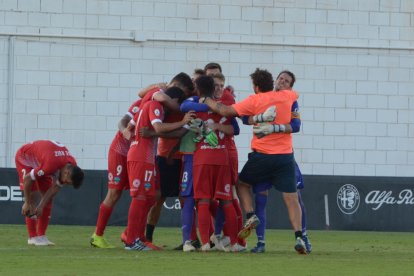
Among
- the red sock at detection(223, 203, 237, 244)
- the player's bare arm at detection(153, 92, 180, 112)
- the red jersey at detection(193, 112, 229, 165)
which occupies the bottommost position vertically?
the red sock at detection(223, 203, 237, 244)

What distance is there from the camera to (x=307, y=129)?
23438 millimetres

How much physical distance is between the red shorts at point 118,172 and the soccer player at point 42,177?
44 cm

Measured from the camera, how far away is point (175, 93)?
13.2 meters

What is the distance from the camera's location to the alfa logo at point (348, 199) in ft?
69.6

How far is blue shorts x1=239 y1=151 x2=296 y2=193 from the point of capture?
42.4 feet

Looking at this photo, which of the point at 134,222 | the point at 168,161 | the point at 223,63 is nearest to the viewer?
the point at 134,222

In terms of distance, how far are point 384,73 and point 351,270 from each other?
13.5 meters

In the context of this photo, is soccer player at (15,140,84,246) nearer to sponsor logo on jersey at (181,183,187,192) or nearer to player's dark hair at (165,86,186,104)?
sponsor logo on jersey at (181,183,187,192)

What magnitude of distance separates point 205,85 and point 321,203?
8729mm

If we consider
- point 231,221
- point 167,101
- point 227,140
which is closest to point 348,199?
point 227,140

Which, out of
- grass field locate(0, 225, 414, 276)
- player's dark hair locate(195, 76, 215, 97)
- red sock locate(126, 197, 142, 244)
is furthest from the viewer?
red sock locate(126, 197, 142, 244)

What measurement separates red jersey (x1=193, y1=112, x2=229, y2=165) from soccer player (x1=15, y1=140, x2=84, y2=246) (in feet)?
5.12

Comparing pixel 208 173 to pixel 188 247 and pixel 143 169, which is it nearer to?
pixel 143 169

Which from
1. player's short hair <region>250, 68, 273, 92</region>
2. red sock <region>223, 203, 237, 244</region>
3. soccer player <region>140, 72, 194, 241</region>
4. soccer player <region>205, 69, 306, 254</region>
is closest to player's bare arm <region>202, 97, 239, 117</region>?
soccer player <region>205, 69, 306, 254</region>
